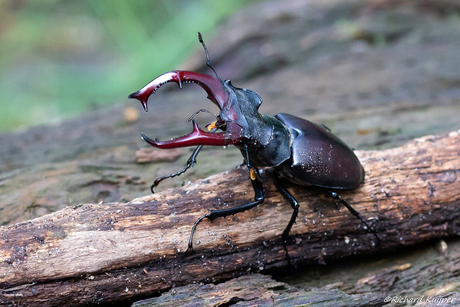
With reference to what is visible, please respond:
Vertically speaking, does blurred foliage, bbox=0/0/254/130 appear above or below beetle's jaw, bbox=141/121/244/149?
above

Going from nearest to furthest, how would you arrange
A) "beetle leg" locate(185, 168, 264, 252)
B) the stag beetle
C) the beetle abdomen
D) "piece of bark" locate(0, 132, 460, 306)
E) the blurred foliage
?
"piece of bark" locate(0, 132, 460, 306) < the stag beetle < "beetle leg" locate(185, 168, 264, 252) < the beetle abdomen < the blurred foliage

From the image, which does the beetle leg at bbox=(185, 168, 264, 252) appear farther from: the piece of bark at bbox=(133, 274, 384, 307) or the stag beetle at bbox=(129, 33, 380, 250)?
the piece of bark at bbox=(133, 274, 384, 307)

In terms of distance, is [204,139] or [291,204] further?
[291,204]

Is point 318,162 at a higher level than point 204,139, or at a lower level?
lower

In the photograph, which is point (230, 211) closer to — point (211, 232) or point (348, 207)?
point (211, 232)

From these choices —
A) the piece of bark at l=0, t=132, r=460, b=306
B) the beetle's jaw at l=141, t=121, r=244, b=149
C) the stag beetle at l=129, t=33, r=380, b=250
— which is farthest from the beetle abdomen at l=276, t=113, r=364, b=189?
the beetle's jaw at l=141, t=121, r=244, b=149

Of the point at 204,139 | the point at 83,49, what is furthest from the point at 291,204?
the point at 83,49

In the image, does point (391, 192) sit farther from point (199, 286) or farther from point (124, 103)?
point (124, 103)
